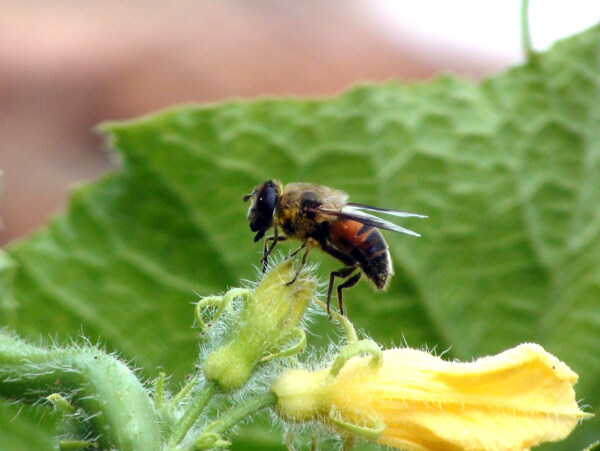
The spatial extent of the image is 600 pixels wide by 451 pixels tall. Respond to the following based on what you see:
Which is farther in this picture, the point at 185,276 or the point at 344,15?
the point at 344,15

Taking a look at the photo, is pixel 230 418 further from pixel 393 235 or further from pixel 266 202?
pixel 393 235

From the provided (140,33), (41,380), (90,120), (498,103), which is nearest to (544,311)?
(498,103)

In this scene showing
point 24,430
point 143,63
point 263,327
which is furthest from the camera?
point 143,63

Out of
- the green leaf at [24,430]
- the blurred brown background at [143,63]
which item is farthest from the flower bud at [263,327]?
the blurred brown background at [143,63]

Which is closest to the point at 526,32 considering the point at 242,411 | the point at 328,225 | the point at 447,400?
the point at 328,225

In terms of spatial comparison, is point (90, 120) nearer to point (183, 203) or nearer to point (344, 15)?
point (344, 15)

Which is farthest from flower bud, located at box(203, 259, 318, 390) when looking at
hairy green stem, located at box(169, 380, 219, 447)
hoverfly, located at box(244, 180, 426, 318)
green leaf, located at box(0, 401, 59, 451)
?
green leaf, located at box(0, 401, 59, 451)
